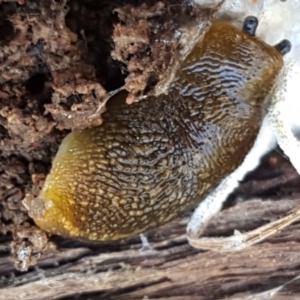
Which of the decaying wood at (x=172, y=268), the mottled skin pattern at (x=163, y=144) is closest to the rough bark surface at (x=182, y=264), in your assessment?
the decaying wood at (x=172, y=268)

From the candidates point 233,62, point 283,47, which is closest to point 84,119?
→ point 233,62

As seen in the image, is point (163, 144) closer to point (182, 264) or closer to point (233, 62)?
point (233, 62)

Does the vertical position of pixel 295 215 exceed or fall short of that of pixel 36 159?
it falls short

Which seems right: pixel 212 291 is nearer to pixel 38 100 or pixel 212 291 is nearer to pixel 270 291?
pixel 270 291

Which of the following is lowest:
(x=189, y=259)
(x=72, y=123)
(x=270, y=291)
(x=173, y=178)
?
(x=270, y=291)

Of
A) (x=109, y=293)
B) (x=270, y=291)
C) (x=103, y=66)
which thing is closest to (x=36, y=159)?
(x=103, y=66)

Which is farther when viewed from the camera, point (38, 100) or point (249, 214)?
point (249, 214)

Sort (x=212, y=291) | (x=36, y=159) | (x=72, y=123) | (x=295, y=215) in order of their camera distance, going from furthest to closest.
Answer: (x=212, y=291), (x=295, y=215), (x=36, y=159), (x=72, y=123)

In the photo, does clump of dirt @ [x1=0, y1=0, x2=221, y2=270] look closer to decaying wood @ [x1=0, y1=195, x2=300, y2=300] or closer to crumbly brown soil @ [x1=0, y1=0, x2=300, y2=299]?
crumbly brown soil @ [x1=0, y1=0, x2=300, y2=299]
